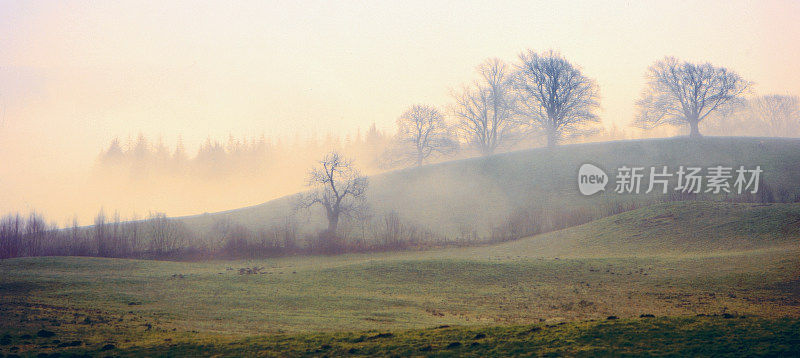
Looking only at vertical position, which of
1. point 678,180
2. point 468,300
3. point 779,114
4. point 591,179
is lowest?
point 468,300

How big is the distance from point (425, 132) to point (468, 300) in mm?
50290

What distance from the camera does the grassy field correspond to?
29.0ft

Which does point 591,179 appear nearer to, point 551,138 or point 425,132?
point 551,138

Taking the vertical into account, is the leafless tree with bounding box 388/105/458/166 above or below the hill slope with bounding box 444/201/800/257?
above

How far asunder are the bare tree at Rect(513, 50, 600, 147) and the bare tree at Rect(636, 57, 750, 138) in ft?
28.5

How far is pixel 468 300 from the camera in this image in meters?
15.9

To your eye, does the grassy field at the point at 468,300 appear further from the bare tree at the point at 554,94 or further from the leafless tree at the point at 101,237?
the bare tree at the point at 554,94

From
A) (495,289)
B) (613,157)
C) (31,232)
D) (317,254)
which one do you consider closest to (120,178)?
(31,232)

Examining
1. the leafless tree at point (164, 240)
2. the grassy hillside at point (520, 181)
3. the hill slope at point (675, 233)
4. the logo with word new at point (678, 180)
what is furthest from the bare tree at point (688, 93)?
the leafless tree at point (164, 240)

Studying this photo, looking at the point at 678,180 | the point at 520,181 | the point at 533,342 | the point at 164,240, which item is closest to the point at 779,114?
the point at 678,180

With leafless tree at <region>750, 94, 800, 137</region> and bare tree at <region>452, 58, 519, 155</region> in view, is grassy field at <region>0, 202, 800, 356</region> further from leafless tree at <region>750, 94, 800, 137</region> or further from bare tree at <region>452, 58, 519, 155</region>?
leafless tree at <region>750, 94, 800, 137</region>

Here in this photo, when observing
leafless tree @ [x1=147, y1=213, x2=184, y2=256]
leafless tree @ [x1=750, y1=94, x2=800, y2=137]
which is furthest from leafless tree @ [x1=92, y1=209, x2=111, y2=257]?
leafless tree @ [x1=750, y1=94, x2=800, y2=137]

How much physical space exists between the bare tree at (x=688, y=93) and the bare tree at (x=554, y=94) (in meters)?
8.70

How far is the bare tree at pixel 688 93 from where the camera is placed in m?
56.3
